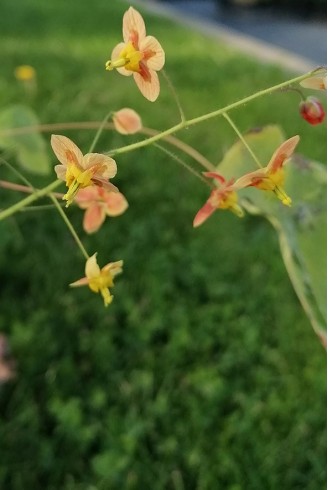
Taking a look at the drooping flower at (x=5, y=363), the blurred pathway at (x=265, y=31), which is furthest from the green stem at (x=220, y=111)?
the blurred pathway at (x=265, y=31)

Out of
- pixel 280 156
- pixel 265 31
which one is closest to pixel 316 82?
pixel 280 156

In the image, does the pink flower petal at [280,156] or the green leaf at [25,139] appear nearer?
the pink flower petal at [280,156]

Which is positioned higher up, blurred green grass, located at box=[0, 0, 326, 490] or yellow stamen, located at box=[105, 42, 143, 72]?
yellow stamen, located at box=[105, 42, 143, 72]

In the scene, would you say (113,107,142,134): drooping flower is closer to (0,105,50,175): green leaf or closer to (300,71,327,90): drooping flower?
(300,71,327,90): drooping flower

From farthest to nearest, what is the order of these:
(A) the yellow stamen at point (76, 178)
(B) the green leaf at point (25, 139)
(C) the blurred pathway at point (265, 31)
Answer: (C) the blurred pathway at point (265, 31) → (B) the green leaf at point (25, 139) → (A) the yellow stamen at point (76, 178)

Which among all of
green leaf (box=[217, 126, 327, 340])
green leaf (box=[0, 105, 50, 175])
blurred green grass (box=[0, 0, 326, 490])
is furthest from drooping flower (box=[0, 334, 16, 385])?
green leaf (box=[217, 126, 327, 340])

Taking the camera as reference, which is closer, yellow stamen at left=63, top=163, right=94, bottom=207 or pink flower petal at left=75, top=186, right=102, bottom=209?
yellow stamen at left=63, top=163, right=94, bottom=207

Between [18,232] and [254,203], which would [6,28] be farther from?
[254,203]

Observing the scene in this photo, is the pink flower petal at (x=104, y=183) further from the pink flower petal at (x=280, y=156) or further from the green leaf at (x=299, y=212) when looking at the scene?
the green leaf at (x=299, y=212)
